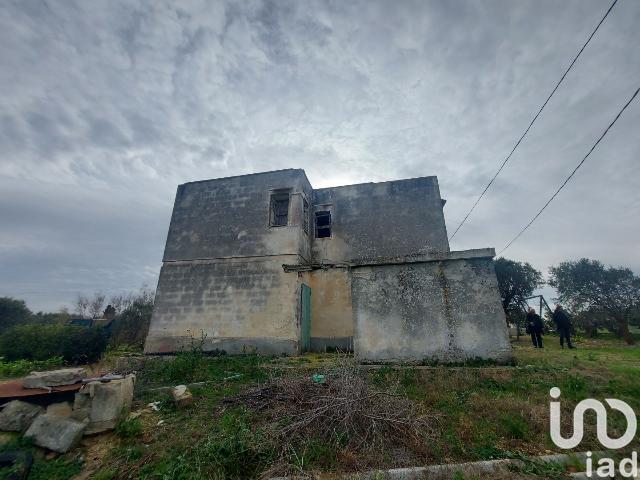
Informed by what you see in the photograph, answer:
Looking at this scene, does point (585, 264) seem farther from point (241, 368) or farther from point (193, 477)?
point (193, 477)

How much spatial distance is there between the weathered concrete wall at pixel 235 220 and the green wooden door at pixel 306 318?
152 centimetres

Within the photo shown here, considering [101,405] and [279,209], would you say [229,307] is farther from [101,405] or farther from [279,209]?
[101,405]

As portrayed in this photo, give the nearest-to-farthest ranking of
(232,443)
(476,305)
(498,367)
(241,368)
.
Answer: (232,443) → (498,367) → (476,305) → (241,368)

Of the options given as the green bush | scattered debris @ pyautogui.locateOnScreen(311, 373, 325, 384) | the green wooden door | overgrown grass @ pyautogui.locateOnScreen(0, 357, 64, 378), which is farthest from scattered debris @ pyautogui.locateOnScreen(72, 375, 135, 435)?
the green bush

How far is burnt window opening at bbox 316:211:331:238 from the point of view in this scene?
13204 millimetres

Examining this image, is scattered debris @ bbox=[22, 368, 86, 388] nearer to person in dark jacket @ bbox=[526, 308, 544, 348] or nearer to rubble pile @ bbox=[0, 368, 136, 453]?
rubble pile @ bbox=[0, 368, 136, 453]

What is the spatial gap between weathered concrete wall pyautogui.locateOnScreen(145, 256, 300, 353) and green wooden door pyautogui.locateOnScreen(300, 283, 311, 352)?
1.49 feet

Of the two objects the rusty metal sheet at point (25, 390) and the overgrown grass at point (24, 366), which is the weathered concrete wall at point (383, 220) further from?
the overgrown grass at point (24, 366)

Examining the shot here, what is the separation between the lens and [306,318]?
1090cm

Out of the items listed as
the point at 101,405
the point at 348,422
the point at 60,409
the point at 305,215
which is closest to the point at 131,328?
the point at 305,215

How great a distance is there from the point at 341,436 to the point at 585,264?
2550 cm

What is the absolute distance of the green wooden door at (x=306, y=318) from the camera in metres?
10.5

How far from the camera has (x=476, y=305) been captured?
6754 mm

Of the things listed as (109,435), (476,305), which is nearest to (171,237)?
(109,435)
